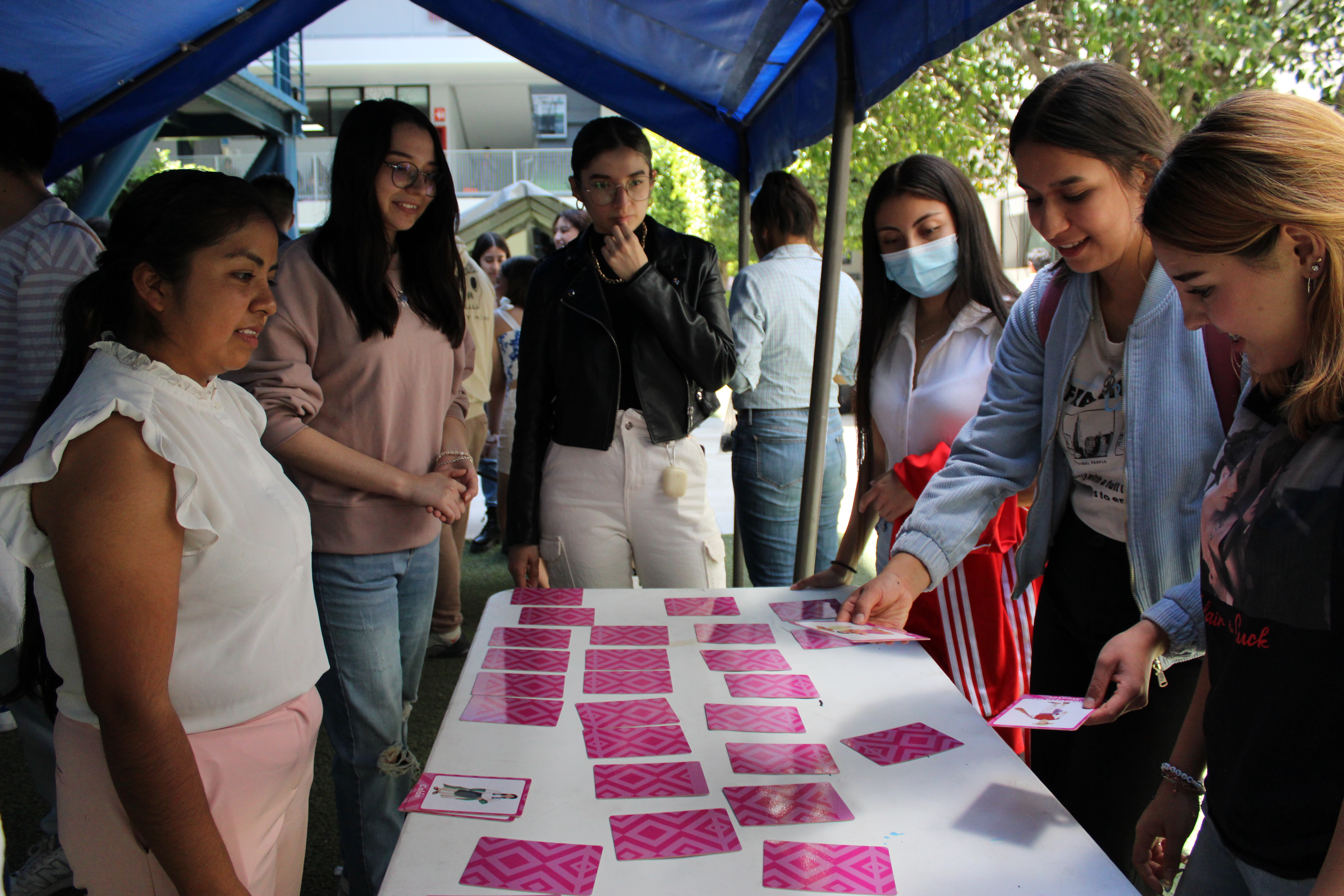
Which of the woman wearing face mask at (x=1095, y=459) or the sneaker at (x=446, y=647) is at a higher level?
the woman wearing face mask at (x=1095, y=459)

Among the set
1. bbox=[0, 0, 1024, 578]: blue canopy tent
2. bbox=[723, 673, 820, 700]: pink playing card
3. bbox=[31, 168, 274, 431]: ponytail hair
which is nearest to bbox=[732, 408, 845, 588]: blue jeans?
bbox=[0, 0, 1024, 578]: blue canopy tent

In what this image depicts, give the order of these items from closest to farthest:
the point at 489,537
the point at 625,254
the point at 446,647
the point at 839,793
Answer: the point at 839,793
the point at 625,254
the point at 446,647
the point at 489,537

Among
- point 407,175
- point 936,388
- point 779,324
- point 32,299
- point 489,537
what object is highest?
point 407,175

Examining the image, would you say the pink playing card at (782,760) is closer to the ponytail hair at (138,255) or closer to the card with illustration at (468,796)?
the card with illustration at (468,796)

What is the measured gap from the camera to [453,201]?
213 cm

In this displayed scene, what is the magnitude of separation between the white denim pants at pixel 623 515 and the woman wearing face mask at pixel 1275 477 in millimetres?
1302

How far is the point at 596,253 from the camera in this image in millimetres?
2328

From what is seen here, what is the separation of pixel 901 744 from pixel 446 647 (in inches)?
114

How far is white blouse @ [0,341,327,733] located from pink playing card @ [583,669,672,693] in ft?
1.48

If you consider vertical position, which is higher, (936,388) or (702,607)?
(936,388)

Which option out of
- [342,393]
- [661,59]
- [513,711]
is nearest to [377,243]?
[342,393]

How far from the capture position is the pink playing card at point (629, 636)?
67.8 inches

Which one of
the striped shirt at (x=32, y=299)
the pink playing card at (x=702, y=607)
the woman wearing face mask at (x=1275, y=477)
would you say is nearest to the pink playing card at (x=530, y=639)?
the pink playing card at (x=702, y=607)

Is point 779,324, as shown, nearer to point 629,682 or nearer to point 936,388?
point 936,388
